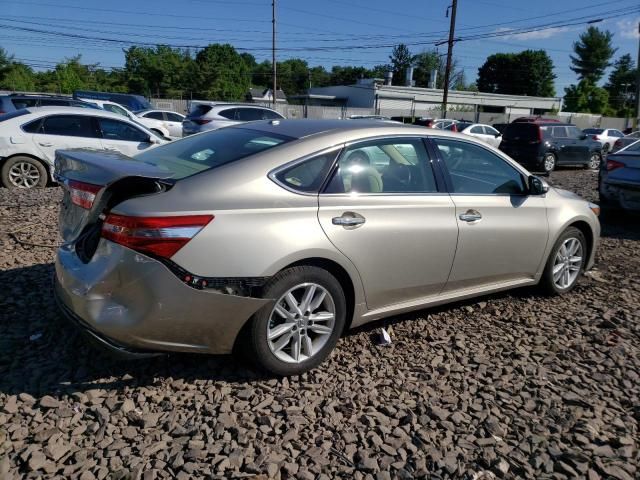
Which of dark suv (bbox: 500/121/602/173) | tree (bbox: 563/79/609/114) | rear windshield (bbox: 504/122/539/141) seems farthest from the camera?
tree (bbox: 563/79/609/114)

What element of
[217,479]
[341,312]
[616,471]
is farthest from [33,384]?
[616,471]

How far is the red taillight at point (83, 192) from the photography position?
111 inches

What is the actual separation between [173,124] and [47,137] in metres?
12.1

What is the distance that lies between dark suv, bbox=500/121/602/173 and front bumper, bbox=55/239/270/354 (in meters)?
15.6

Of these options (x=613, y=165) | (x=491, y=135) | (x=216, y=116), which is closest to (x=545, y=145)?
(x=491, y=135)

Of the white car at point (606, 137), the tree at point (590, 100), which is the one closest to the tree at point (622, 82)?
the tree at point (590, 100)

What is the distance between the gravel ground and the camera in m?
2.47

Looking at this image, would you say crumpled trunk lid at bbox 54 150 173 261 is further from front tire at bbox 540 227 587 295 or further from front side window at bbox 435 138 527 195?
front tire at bbox 540 227 587 295

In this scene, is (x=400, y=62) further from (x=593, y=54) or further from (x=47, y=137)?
(x=47, y=137)

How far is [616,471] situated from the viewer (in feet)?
8.21

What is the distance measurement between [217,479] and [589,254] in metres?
4.23

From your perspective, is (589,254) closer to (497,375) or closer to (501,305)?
(501,305)

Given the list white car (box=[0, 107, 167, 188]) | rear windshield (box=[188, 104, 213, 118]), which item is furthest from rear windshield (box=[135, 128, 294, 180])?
rear windshield (box=[188, 104, 213, 118])

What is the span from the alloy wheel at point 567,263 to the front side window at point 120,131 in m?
7.78
